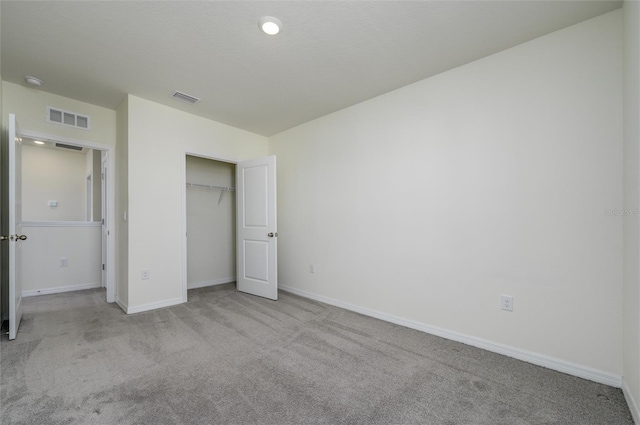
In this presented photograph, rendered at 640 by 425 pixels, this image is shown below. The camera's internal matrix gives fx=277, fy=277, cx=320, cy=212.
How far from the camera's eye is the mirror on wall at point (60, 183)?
4.99m

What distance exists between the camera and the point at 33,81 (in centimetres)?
281

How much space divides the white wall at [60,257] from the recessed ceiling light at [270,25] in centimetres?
444

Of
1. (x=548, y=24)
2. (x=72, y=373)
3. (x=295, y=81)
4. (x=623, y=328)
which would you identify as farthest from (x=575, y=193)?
(x=72, y=373)

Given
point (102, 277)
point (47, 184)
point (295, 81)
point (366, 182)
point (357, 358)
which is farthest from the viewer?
point (47, 184)

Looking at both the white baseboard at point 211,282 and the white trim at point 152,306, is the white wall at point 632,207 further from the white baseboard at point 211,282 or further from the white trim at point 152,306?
the white baseboard at point 211,282

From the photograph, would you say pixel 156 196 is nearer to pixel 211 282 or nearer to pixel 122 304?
pixel 122 304

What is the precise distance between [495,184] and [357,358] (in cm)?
180

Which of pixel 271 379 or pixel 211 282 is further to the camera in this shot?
pixel 211 282

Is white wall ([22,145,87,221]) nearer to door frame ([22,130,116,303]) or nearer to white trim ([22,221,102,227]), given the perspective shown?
white trim ([22,221,102,227])

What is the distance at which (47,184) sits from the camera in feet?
17.3

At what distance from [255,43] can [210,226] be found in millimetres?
3191

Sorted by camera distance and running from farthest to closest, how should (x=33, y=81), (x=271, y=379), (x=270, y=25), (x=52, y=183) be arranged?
(x=52, y=183) → (x=33, y=81) → (x=270, y=25) → (x=271, y=379)

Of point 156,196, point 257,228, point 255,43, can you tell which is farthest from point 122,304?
point 255,43

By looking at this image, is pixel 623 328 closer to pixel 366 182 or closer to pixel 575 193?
pixel 575 193
